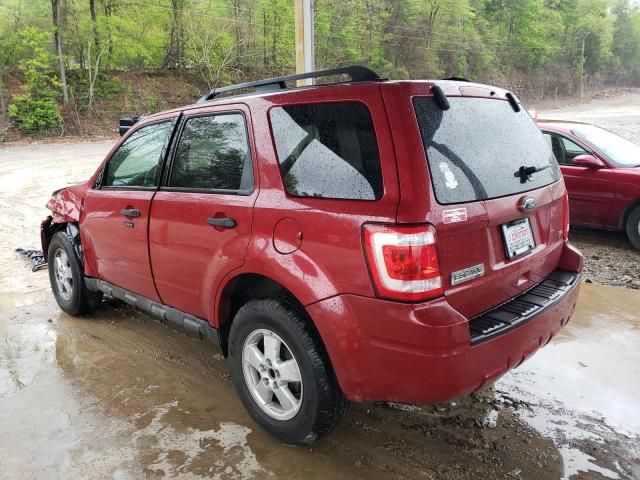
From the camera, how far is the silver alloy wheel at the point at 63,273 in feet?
14.8

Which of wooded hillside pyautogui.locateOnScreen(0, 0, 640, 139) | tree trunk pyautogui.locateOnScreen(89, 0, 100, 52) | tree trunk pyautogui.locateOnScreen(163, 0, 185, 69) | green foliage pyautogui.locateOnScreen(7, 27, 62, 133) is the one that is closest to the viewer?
green foliage pyautogui.locateOnScreen(7, 27, 62, 133)

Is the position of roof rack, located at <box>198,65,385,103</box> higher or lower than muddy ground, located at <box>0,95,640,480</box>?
higher

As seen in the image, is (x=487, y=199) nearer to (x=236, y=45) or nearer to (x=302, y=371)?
(x=302, y=371)

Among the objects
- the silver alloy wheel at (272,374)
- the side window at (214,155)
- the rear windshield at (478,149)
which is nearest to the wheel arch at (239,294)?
the silver alloy wheel at (272,374)

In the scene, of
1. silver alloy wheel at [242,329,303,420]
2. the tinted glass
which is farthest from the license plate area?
silver alloy wheel at [242,329,303,420]

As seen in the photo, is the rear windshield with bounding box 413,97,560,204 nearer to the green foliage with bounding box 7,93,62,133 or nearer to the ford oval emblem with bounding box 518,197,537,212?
the ford oval emblem with bounding box 518,197,537,212

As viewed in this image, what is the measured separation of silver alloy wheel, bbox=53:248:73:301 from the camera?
14.8 ft

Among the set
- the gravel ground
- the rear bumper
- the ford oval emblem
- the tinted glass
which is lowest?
the gravel ground

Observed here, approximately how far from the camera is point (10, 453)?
273 centimetres

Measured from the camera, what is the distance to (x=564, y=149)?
275 inches

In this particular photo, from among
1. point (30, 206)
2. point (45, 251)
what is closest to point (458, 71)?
point (30, 206)

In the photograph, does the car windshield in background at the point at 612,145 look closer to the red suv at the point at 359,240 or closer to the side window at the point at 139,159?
the red suv at the point at 359,240

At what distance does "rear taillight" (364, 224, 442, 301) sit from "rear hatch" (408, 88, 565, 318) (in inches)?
2.5

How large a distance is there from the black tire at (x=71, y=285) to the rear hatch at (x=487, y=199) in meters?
3.33
